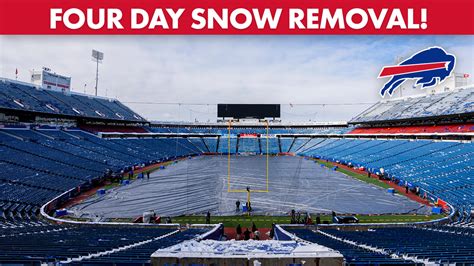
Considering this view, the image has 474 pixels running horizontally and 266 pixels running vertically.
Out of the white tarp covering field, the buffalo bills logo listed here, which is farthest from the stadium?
the buffalo bills logo

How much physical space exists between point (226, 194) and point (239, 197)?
1383 mm

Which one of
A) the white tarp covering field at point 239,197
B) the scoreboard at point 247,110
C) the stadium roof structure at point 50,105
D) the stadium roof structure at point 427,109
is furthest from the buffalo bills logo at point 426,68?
the stadium roof structure at point 50,105

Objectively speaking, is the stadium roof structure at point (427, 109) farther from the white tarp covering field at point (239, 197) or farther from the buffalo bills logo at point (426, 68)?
the white tarp covering field at point (239, 197)

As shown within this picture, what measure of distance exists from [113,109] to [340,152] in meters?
39.8

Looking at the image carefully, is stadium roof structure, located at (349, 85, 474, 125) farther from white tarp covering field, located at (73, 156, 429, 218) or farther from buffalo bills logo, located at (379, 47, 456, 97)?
white tarp covering field, located at (73, 156, 429, 218)

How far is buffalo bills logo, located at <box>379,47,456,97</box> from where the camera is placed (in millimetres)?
46531

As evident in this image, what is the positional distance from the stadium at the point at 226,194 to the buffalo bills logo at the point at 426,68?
116 inches

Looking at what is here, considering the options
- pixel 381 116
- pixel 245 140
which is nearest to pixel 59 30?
pixel 381 116

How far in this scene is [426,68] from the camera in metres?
48.2

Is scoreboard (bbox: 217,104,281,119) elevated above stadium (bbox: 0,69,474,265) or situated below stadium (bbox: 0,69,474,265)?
above

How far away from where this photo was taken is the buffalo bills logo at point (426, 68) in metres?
46.5

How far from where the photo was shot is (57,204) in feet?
72.7

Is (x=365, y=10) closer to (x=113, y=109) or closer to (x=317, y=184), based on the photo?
(x=317, y=184)

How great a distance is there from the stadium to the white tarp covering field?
0.41 feet
